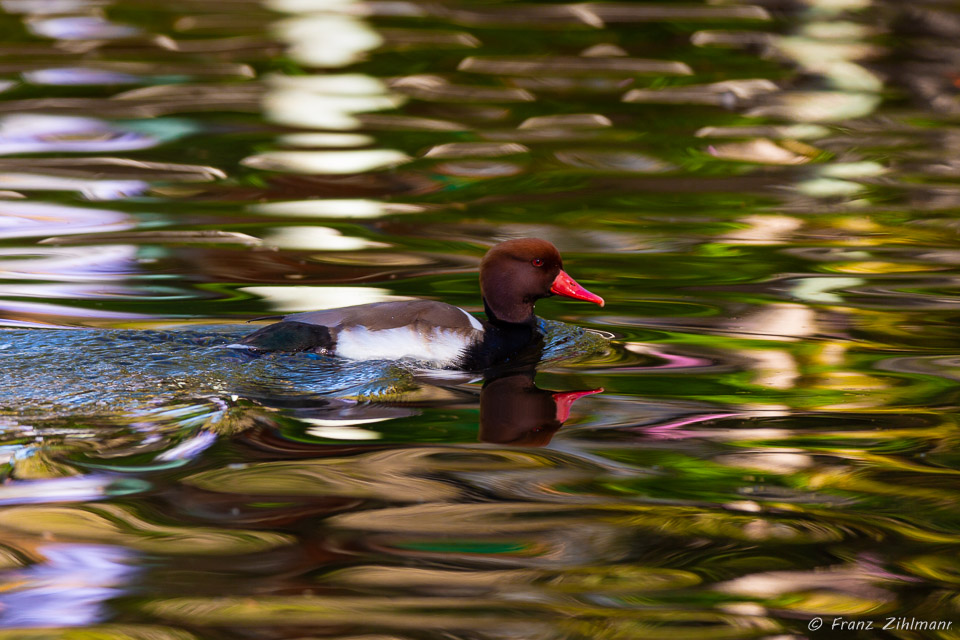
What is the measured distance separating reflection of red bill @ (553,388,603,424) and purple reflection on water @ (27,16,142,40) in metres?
12.1

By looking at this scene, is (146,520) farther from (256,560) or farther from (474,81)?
(474,81)

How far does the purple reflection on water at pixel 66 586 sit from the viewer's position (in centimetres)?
360

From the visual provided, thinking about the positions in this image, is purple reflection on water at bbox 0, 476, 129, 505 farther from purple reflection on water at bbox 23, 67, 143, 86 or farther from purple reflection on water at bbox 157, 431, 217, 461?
purple reflection on water at bbox 23, 67, 143, 86

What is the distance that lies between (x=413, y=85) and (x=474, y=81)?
0.75 meters

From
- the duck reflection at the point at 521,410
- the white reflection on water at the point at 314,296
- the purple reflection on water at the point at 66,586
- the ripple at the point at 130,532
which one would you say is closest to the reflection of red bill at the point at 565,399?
the duck reflection at the point at 521,410

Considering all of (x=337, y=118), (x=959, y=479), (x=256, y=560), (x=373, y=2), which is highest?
(x=373, y=2)

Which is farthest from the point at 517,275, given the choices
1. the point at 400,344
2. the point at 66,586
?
the point at 66,586

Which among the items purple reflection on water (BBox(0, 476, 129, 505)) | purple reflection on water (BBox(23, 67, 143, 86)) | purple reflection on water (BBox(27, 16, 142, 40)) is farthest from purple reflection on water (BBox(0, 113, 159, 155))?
purple reflection on water (BBox(0, 476, 129, 505))

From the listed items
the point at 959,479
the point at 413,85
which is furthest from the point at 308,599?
the point at 413,85

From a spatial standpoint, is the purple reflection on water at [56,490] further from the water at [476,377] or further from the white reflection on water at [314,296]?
the white reflection on water at [314,296]

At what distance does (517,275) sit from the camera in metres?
6.66

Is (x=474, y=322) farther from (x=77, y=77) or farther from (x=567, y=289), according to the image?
(x=77, y=77)

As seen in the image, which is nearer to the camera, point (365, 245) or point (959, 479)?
point (959, 479)

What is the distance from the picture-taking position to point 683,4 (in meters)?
17.8
